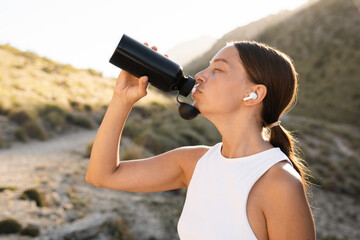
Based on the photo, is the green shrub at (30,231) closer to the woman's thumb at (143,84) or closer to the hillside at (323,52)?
the woman's thumb at (143,84)

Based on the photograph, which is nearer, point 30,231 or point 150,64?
point 150,64

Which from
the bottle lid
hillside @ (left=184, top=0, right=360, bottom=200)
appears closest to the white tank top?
the bottle lid

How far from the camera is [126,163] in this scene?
6.06 ft

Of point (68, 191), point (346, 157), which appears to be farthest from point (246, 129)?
point (346, 157)

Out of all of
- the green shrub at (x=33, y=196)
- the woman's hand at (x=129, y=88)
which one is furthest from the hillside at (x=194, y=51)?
the green shrub at (x=33, y=196)

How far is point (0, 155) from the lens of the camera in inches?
266

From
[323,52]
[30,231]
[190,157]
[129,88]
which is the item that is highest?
[129,88]

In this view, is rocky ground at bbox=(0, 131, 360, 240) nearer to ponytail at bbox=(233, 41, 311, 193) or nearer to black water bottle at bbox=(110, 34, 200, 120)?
black water bottle at bbox=(110, 34, 200, 120)

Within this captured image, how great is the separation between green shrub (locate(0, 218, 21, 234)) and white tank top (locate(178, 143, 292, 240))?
110 inches

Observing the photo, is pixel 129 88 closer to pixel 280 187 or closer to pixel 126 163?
pixel 126 163

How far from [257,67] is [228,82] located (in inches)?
5.9

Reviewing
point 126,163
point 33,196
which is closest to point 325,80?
point 33,196

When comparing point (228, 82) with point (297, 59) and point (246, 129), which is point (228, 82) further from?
point (297, 59)

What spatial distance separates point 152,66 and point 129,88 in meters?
0.22
